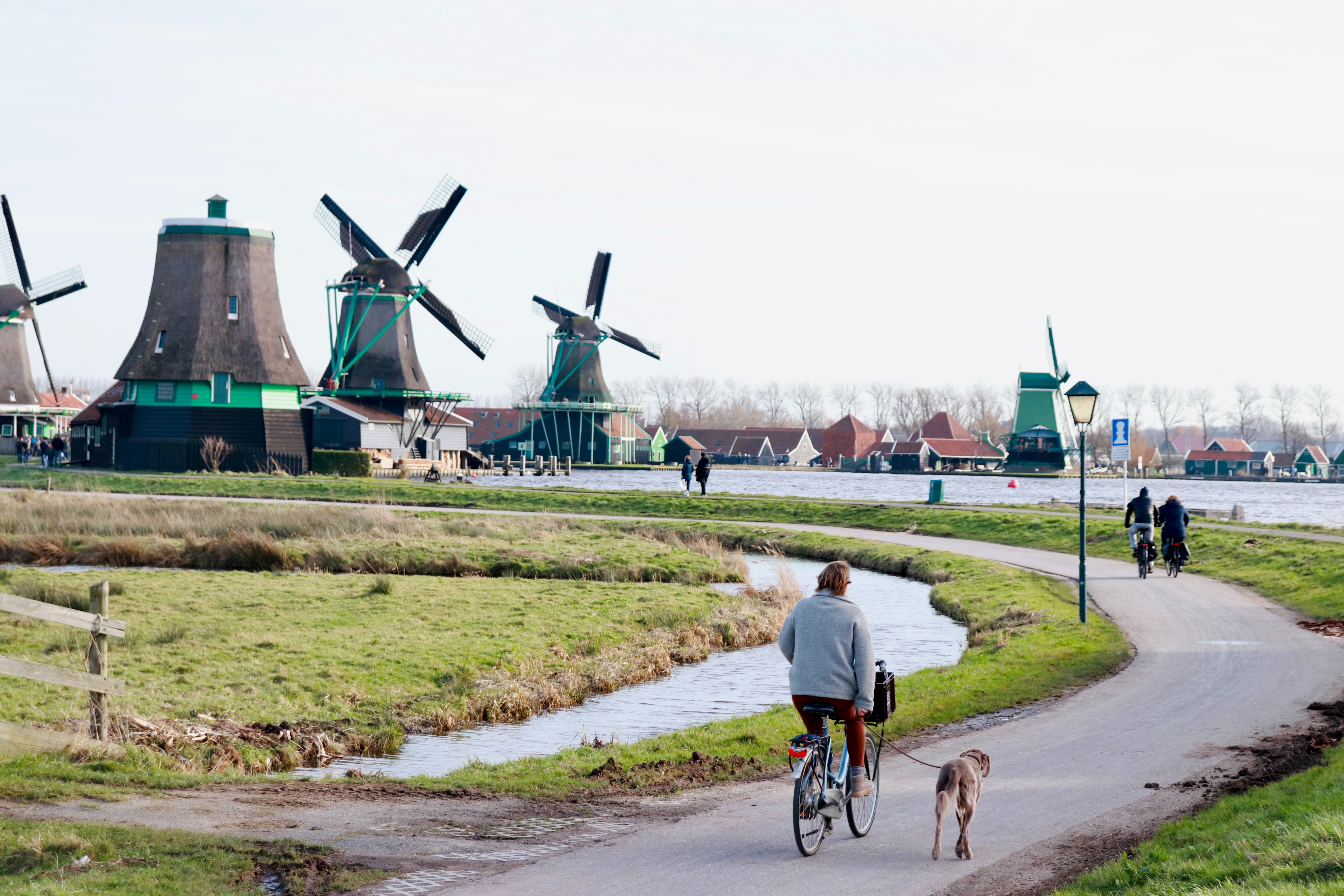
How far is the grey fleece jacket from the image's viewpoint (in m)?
7.74

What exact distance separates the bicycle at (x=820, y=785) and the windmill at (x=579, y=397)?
88804mm

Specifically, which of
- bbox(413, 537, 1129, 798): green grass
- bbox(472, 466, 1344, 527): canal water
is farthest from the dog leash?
bbox(472, 466, 1344, 527): canal water

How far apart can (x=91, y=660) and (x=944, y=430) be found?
430 feet

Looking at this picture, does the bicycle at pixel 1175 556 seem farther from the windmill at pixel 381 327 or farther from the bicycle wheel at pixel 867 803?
the windmill at pixel 381 327

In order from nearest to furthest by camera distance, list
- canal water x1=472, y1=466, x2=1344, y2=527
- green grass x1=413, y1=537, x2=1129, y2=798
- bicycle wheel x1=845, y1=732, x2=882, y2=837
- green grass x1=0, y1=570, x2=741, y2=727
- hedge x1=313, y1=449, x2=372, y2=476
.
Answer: bicycle wheel x1=845, y1=732, x2=882, y2=837
green grass x1=413, y1=537, x2=1129, y2=798
green grass x1=0, y1=570, x2=741, y2=727
hedge x1=313, y1=449, x2=372, y2=476
canal water x1=472, y1=466, x2=1344, y2=527

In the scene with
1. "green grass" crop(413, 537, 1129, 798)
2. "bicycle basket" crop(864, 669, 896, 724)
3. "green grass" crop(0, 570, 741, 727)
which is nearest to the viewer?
"bicycle basket" crop(864, 669, 896, 724)

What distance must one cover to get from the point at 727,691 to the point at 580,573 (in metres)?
11.5

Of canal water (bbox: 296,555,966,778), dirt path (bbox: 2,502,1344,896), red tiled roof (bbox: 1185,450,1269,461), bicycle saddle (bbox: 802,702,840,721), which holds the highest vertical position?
red tiled roof (bbox: 1185,450,1269,461)

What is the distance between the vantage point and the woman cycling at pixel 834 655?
7.75 metres

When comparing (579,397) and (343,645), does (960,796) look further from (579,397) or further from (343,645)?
(579,397)

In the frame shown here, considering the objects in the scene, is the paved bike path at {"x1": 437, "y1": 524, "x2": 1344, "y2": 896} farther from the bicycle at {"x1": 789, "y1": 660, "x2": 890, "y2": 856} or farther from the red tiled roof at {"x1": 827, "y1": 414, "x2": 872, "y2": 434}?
the red tiled roof at {"x1": 827, "y1": 414, "x2": 872, "y2": 434}

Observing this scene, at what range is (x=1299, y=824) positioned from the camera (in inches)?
291

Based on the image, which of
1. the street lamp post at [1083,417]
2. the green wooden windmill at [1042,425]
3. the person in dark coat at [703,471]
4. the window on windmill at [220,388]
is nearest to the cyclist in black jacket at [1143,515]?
the street lamp post at [1083,417]

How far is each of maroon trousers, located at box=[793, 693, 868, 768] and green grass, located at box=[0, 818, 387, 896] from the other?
281 centimetres
